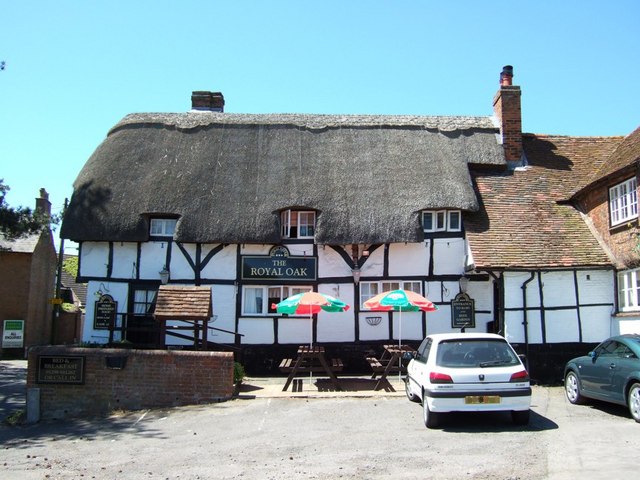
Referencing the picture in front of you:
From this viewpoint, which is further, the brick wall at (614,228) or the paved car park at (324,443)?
the brick wall at (614,228)

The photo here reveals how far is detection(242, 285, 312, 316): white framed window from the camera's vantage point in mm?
16281

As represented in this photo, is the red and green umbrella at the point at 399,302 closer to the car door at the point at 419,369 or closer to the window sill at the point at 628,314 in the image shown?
the car door at the point at 419,369

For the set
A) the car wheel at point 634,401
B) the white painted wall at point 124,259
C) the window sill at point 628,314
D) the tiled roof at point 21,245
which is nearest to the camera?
the car wheel at point 634,401

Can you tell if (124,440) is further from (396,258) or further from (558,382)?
(558,382)

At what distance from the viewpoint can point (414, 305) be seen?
13.5 meters

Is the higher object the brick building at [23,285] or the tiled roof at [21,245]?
the tiled roof at [21,245]

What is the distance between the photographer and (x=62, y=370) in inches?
466

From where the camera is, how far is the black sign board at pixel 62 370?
464 inches

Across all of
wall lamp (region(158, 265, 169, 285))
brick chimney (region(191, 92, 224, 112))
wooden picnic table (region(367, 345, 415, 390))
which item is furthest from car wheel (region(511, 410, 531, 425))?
brick chimney (region(191, 92, 224, 112))

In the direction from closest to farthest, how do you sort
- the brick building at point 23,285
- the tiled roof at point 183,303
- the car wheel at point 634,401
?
the car wheel at point 634,401
the tiled roof at point 183,303
the brick building at point 23,285

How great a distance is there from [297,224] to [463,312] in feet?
16.9

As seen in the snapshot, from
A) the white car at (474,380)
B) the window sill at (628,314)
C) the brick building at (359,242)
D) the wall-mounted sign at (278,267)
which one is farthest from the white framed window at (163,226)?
the window sill at (628,314)

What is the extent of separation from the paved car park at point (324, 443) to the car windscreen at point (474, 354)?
3.31ft

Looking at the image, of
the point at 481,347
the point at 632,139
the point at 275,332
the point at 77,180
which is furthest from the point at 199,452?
the point at 632,139
